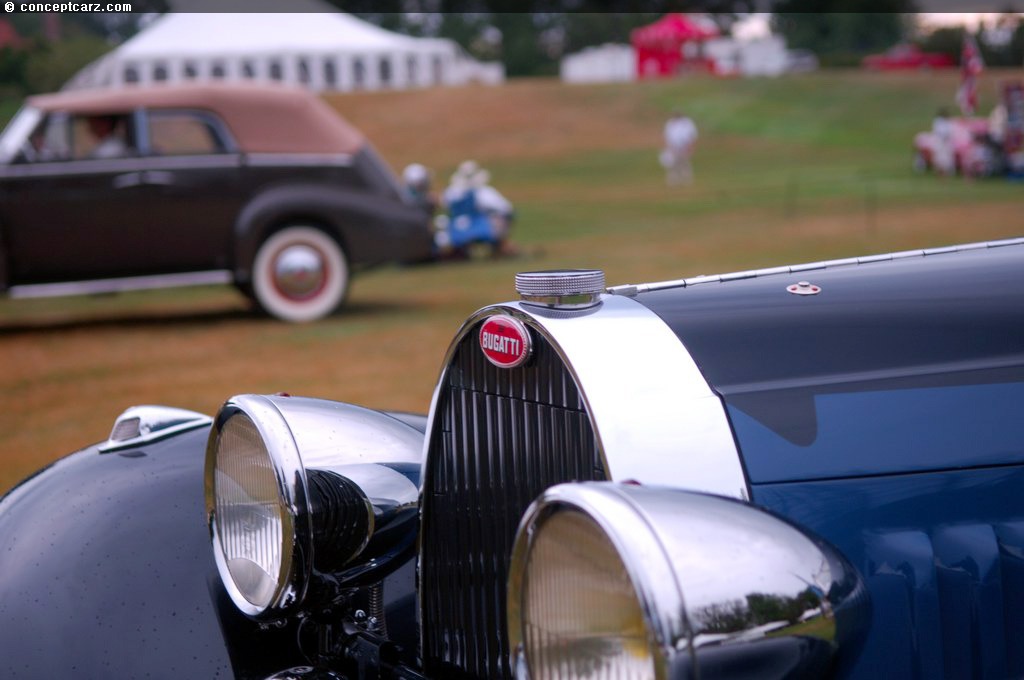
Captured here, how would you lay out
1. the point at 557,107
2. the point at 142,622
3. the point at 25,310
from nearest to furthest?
the point at 142,622 → the point at 25,310 → the point at 557,107

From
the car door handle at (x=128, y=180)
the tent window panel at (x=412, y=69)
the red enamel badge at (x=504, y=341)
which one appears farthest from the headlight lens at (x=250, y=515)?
the tent window panel at (x=412, y=69)

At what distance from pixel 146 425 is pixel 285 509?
34.7 inches

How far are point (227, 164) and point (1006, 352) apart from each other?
823 cm

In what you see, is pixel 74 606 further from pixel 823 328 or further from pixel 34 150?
pixel 34 150

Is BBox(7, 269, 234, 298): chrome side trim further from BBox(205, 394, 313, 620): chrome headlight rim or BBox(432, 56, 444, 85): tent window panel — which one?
BBox(432, 56, 444, 85): tent window panel

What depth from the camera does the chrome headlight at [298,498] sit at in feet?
6.05

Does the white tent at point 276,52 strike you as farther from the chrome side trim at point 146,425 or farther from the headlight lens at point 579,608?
the headlight lens at point 579,608

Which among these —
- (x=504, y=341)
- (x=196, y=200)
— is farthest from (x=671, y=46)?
(x=504, y=341)

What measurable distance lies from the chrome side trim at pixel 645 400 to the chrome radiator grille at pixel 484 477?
4 centimetres

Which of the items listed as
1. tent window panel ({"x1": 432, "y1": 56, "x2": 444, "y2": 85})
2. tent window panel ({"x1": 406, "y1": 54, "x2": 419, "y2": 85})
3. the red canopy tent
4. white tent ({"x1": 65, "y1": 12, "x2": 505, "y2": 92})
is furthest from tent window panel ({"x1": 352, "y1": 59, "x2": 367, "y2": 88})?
A: the red canopy tent

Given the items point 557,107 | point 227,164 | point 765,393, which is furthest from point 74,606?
point 557,107

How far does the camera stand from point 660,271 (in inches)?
457

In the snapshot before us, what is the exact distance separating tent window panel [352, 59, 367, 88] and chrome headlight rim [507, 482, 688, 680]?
33.0 m

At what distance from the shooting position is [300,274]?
936 cm
